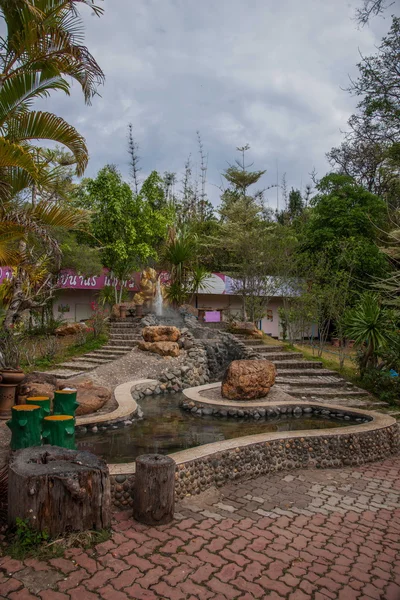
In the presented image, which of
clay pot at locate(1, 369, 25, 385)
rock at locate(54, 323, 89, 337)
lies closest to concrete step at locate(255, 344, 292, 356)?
rock at locate(54, 323, 89, 337)

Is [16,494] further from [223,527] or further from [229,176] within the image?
[229,176]

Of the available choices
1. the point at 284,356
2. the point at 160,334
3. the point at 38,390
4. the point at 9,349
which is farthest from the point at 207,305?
the point at 38,390

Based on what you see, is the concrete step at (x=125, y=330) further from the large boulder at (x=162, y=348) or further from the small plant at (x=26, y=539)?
the small plant at (x=26, y=539)

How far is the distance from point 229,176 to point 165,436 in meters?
24.3

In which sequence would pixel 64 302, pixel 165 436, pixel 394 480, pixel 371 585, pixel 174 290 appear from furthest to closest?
pixel 64 302 → pixel 174 290 → pixel 165 436 → pixel 394 480 → pixel 371 585

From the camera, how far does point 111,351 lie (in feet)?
43.7

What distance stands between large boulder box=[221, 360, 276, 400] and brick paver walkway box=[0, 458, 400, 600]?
12.8ft

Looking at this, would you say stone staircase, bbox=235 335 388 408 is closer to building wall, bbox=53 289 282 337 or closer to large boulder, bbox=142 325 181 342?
large boulder, bbox=142 325 181 342

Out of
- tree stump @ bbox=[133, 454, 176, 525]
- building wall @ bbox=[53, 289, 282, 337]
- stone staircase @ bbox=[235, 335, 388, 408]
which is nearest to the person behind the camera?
tree stump @ bbox=[133, 454, 176, 525]

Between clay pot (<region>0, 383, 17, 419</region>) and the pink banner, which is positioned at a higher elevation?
the pink banner

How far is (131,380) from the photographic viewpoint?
Result: 1080cm

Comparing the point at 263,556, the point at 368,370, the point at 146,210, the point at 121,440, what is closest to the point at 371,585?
the point at 263,556

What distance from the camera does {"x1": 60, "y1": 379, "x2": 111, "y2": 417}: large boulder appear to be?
7.22 meters

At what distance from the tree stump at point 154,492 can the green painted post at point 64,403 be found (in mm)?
2655
